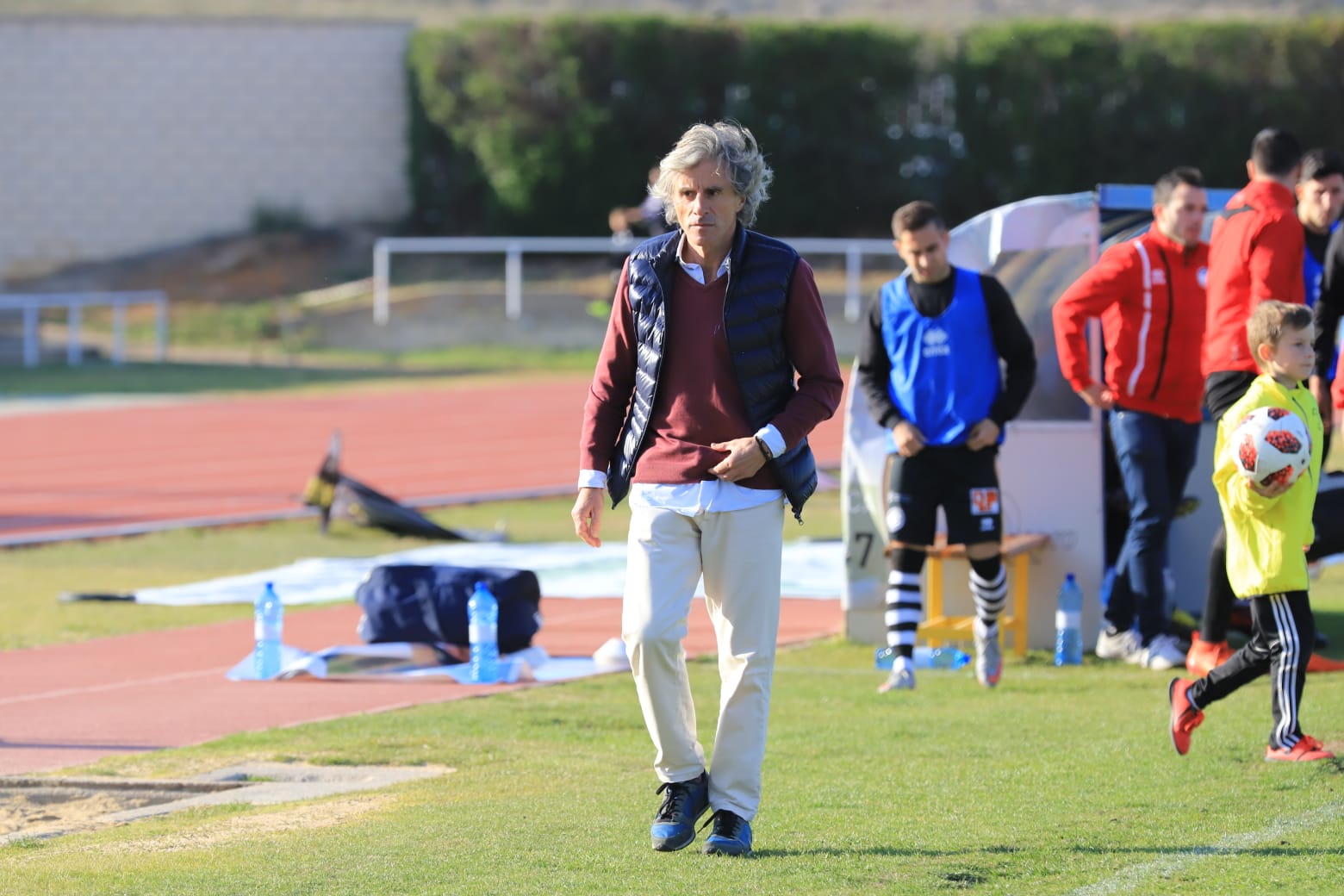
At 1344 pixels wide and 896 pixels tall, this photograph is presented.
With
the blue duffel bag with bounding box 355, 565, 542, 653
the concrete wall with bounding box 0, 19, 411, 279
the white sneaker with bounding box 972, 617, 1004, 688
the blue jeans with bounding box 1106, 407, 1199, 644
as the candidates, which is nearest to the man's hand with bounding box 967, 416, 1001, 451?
the white sneaker with bounding box 972, 617, 1004, 688

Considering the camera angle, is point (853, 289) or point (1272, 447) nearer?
point (1272, 447)

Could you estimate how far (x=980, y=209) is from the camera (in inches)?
1532

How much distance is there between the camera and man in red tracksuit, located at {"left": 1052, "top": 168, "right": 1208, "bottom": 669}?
8.83 m

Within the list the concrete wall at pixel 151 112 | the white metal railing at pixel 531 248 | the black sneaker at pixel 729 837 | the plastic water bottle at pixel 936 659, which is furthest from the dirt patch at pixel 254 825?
the concrete wall at pixel 151 112

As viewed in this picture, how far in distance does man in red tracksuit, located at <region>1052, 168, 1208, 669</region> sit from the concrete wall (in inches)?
1325

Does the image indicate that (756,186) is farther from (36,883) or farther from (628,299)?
(36,883)

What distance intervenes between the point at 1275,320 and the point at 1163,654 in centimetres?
288

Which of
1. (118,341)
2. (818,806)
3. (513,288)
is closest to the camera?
(818,806)

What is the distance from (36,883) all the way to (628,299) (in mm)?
2222

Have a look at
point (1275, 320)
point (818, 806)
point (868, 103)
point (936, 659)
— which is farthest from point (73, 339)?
point (1275, 320)

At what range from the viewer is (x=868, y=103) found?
39.5 metres

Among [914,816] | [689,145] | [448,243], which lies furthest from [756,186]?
[448,243]

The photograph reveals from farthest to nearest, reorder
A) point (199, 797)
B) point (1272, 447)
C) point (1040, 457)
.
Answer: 1. point (1040, 457)
2. point (199, 797)
3. point (1272, 447)

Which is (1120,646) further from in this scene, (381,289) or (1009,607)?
(381,289)
